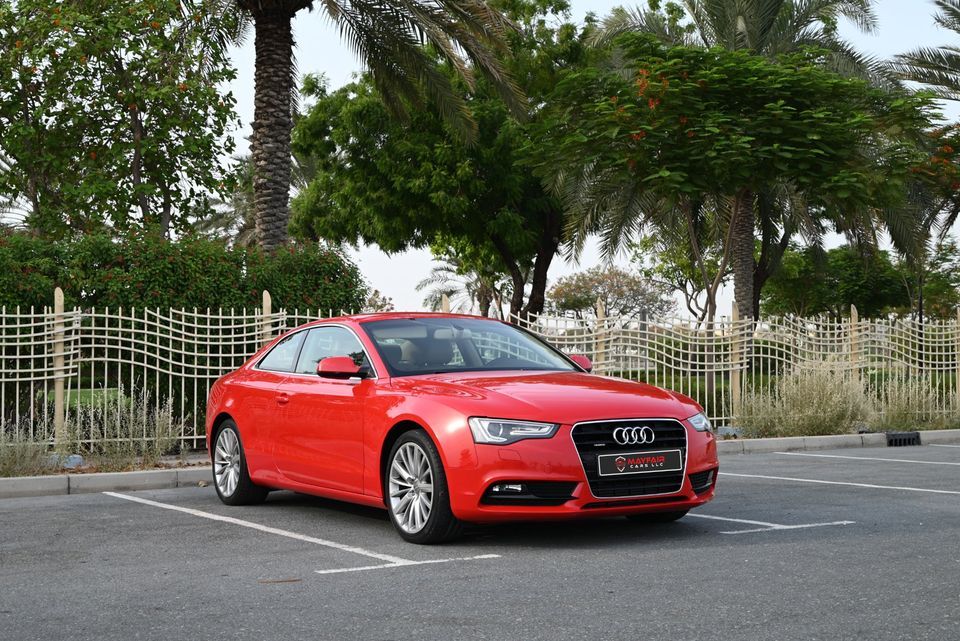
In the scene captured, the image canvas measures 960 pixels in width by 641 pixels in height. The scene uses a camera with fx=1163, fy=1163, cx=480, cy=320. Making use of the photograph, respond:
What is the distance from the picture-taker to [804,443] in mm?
15344

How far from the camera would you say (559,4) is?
38250 millimetres

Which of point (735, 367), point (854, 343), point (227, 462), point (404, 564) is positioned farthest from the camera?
point (854, 343)

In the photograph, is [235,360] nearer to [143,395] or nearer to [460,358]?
[143,395]

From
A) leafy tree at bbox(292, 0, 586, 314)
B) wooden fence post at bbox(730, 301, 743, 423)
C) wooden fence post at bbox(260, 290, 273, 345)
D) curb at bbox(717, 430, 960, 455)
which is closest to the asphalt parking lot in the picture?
wooden fence post at bbox(260, 290, 273, 345)

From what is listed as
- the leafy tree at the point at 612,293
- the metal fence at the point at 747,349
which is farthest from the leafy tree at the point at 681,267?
the metal fence at the point at 747,349

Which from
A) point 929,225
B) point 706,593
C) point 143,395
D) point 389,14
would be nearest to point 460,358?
point 706,593

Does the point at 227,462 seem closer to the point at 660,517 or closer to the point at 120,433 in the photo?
the point at 120,433

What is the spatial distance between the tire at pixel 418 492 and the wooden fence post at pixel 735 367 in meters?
10.5

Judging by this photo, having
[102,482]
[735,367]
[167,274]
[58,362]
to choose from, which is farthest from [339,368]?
[735,367]

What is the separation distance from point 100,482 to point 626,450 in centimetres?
626

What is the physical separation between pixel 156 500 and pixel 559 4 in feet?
101

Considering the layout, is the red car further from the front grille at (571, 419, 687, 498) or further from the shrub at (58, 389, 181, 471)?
the shrub at (58, 389, 181, 471)

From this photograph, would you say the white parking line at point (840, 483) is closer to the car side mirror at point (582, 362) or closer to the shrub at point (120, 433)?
the car side mirror at point (582, 362)

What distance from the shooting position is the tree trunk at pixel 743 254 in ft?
92.0
